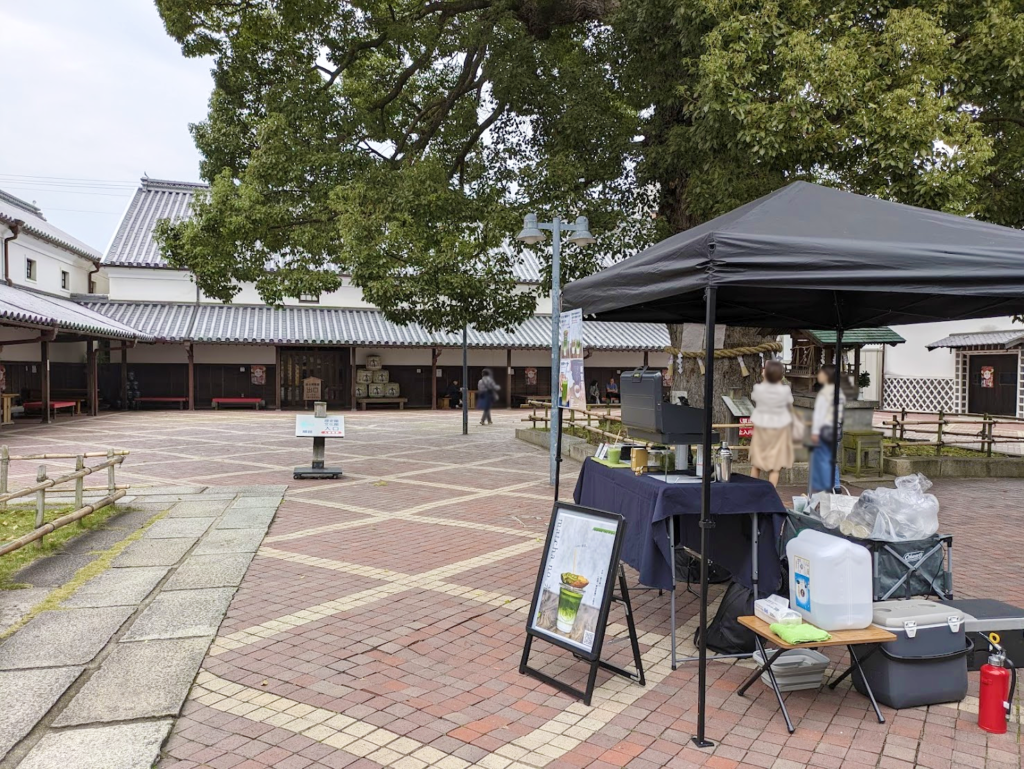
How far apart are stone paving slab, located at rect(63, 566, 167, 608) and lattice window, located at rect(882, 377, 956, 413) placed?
2947cm

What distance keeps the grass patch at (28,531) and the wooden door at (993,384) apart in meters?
28.5

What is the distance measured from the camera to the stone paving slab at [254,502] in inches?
357

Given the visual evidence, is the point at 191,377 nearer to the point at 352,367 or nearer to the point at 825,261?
the point at 352,367

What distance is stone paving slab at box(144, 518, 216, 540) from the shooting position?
7.50 metres

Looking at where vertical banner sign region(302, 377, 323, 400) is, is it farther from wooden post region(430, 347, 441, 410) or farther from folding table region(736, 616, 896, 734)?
folding table region(736, 616, 896, 734)

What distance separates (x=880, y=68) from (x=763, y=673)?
7506 mm

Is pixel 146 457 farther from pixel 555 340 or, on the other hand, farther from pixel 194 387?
pixel 194 387

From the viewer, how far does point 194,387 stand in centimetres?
2920

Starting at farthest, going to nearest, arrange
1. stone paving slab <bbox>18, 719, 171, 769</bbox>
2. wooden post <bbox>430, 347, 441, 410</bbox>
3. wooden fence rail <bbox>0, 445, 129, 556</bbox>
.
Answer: wooden post <bbox>430, 347, 441, 410</bbox> → wooden fence rail <bbox>0, 445, 129, 556</bbox> → stone paving slab <bbox>18, 719, 171, 769</bbox>

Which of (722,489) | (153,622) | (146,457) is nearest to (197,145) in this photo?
(146,457)

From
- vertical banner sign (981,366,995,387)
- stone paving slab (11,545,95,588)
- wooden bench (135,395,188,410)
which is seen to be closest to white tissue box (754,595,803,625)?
stone paving slab (11,545,95,588)

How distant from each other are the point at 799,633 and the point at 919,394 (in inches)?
1192

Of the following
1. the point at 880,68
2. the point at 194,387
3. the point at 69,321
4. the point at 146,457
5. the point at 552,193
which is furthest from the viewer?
the point at 194,387

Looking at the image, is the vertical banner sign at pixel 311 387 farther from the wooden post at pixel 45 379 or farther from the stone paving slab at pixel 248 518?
the stone paving slab at pixel 248 518
